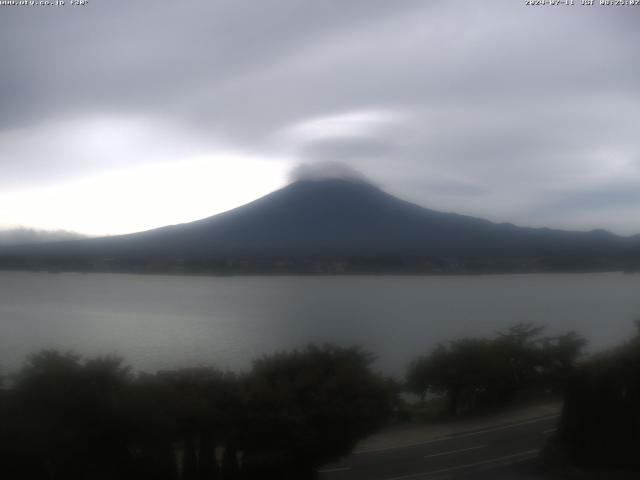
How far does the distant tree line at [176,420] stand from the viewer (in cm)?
664

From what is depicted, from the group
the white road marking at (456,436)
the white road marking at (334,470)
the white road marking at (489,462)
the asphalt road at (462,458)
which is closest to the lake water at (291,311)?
the white road marking at (456,436)

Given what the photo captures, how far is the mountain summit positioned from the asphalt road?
3.15m

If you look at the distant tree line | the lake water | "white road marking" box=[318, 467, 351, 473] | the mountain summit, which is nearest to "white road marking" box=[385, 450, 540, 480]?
"white road marking" box=[318, 467, 351, 473]

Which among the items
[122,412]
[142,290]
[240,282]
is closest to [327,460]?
[122,412]

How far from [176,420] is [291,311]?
4.73 m

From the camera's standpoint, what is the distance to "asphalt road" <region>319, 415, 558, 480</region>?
24.7ft

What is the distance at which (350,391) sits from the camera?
827cm

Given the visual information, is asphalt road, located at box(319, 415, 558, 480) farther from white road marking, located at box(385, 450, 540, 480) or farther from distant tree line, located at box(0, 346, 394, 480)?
distant tree line, located at box(0, 346, 394, 480)

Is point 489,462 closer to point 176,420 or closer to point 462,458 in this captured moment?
point 462,458

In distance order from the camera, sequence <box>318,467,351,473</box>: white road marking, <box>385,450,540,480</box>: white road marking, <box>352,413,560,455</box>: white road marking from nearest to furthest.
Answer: <box>385,450,540,480</box>: white road marking → <box>318,467,351,473</box>: white road marking → <box>352,413,560,455</box>: white road marking

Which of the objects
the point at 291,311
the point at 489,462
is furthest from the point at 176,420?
the point at 291,311

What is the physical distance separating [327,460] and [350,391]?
0.91 meters

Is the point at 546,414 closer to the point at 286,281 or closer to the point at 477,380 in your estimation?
the point at 477,380

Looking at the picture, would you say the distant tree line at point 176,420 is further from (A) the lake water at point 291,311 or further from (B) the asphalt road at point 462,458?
(A) the lake water at point 291,311
